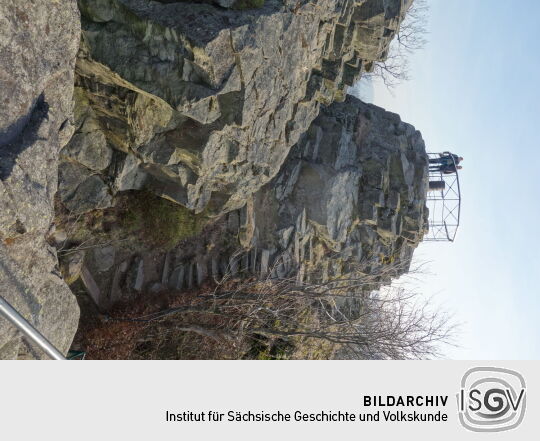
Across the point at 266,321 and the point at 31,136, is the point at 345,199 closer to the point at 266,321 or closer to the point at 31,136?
the point at 266,321

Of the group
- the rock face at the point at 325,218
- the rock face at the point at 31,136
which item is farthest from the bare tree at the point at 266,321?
the rock face at the point at 31,136

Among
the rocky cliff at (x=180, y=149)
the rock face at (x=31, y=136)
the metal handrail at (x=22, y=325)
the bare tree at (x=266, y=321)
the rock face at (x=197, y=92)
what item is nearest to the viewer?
the metal handrail at (x=22, y=325)

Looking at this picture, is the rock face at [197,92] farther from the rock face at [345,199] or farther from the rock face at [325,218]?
the rock face at [345,199]

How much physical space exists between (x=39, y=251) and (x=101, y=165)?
324 centimetres

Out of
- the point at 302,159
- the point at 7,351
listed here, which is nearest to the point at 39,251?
→ the point at 7,351

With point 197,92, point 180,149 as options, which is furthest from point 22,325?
point 180,149

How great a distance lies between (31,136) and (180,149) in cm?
A: 334

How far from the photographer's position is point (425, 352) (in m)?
10.4

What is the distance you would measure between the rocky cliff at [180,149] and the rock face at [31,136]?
0.02m

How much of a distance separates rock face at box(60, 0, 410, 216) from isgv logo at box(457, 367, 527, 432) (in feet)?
15.9

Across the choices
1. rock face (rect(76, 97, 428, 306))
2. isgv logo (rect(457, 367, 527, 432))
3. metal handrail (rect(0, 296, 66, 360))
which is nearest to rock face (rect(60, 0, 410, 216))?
rock face (rect(76, 97, 428, 306))

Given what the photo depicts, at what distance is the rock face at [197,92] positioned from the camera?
6316mm

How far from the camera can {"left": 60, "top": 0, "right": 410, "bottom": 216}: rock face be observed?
20.7 feet

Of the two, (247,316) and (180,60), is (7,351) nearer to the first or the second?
(180,60)
